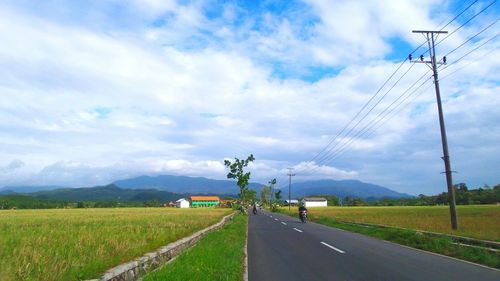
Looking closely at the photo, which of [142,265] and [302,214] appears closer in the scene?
[142,265]

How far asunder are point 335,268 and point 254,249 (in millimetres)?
5721

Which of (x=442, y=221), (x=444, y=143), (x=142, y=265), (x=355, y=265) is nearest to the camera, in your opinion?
(x=142, y=265)

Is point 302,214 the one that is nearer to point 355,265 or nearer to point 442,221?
point 442,221

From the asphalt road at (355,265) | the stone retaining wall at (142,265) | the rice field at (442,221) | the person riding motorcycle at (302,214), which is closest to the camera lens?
the stone retaining wall at (142,265)

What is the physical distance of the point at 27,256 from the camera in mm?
9945

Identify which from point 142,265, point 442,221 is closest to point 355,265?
point 142,265

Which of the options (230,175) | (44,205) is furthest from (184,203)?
(230,175)

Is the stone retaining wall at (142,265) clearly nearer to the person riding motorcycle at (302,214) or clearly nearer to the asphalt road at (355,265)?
the asphalt road at (355,265)

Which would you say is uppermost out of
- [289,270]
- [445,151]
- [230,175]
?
[230,175]

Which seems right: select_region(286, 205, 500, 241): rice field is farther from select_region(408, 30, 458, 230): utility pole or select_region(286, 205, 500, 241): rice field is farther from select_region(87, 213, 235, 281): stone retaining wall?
select_region(87, 213, 235, 281): stone retaining wall

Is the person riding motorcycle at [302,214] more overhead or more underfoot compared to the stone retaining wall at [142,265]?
more overhead

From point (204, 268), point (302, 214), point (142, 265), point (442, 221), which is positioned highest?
point (302, 214)

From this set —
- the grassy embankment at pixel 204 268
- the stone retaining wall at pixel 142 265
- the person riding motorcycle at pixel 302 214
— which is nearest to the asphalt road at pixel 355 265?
the grassy embankment at pixel 204 268

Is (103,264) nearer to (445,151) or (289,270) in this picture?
(289,270)
